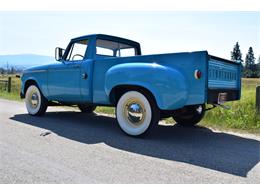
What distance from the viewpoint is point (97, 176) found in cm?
295

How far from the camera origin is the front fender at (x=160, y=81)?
4.12m

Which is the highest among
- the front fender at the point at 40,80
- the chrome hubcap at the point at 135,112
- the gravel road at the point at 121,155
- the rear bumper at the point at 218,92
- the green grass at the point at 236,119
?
the front fender at the point at 40,80

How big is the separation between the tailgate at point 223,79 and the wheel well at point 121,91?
3.10 feet

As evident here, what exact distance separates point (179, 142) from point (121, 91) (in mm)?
1352

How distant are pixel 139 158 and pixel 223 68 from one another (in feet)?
7.49

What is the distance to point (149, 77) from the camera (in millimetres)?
4340

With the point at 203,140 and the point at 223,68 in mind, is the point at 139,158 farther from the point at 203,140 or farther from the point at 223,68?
the point at 223,68

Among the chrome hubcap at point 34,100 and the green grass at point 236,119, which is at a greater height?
the chrome hubcap at point 34,100

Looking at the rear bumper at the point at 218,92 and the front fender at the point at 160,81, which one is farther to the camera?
the rear bumper at the point at 218,92

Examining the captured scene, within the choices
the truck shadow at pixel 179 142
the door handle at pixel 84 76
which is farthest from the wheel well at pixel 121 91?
the door handle at pixel 84 76

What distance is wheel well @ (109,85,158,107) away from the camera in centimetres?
452

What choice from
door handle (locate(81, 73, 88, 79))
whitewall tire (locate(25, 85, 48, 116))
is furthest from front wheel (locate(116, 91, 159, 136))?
whitewall tire (locate(25, 85, 48, 116))

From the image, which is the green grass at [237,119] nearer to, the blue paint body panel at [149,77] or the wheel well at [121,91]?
the blue paint body panel at [149,77]

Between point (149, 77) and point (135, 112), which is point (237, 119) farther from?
point (149, 77)
